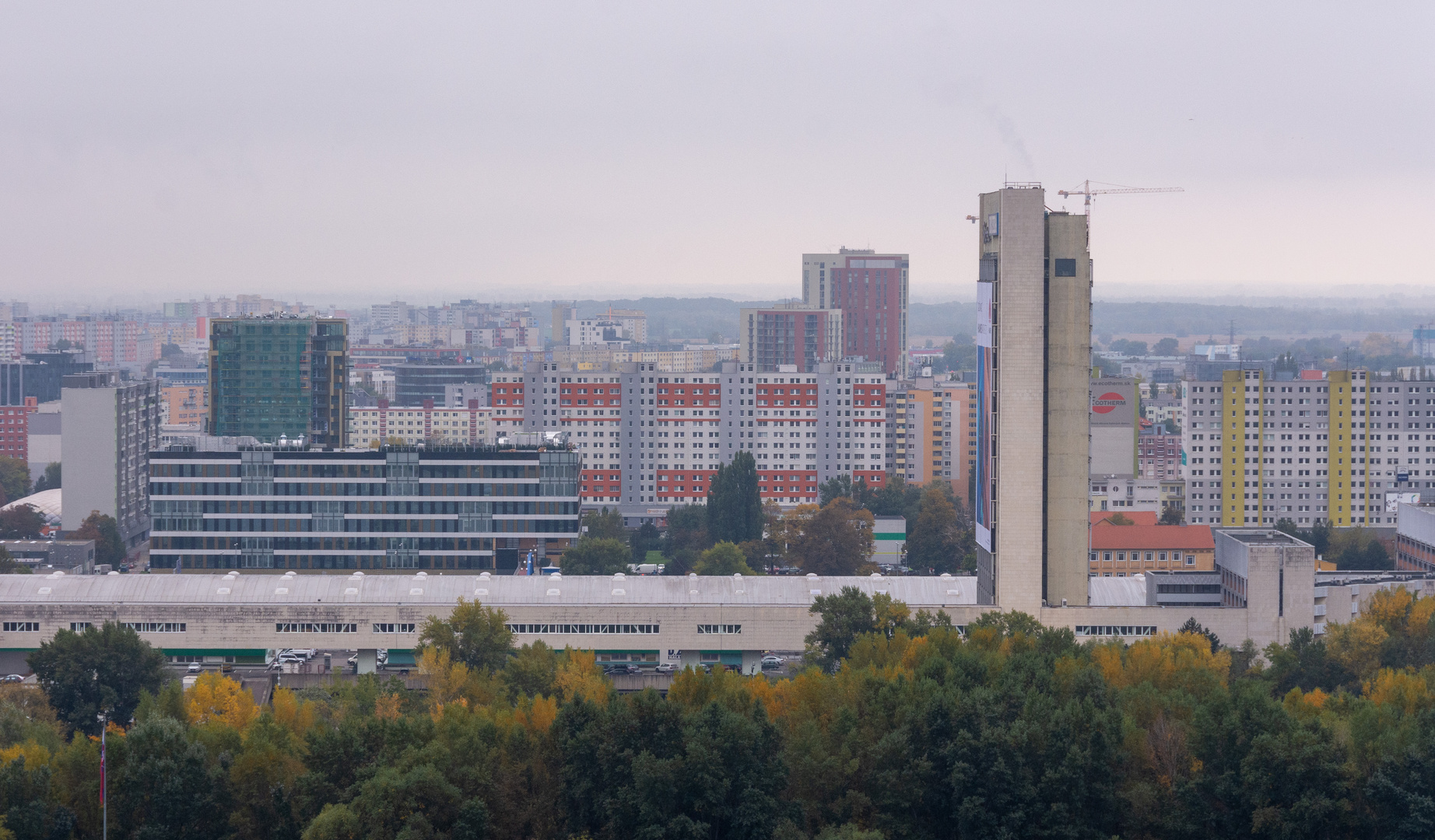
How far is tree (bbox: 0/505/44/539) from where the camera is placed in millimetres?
55750

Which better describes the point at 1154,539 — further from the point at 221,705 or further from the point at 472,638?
the point at 221,705

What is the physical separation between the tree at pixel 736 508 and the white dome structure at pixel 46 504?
23.4m

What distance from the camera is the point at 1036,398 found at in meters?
32.3

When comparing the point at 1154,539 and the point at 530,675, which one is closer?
the point at 530,675

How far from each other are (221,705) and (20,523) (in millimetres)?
33624

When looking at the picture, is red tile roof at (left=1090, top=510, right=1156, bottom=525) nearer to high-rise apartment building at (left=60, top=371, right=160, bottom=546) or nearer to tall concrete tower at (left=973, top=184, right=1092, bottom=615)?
tall concrete tower at (left=973, top=184, right=1092, bottom=615)

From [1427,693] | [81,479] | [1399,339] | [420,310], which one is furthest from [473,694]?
[420,310]

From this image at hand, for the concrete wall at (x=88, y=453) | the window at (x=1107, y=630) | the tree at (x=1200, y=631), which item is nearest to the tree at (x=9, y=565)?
the concrete wall at (x=88, y=453)

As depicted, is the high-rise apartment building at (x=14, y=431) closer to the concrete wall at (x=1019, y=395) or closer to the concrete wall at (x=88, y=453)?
the concrete wall at (x=88, y=453)

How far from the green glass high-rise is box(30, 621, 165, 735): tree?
28.6 metres

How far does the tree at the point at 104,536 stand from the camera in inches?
2029

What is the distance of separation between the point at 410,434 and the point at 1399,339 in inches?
4248

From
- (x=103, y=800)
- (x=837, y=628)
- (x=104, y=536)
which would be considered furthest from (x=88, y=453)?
(x=103, y=800)

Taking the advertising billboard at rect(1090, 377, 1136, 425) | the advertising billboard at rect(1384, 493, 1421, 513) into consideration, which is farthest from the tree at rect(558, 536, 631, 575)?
the advertising billboard at rect(1384, 493, 1421, 513)
